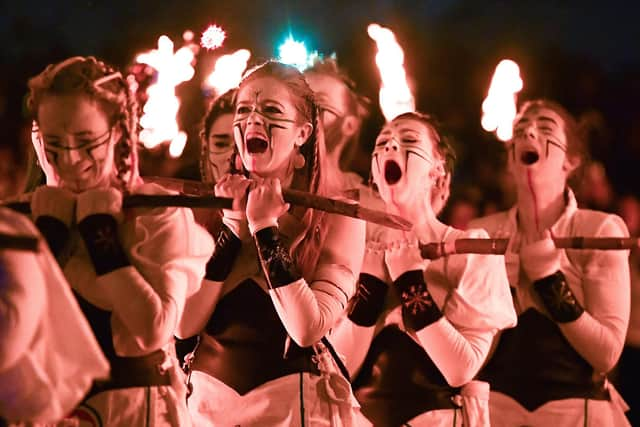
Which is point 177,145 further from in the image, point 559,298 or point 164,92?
point 559,298

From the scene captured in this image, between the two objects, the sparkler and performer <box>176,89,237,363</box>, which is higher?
the sparkler

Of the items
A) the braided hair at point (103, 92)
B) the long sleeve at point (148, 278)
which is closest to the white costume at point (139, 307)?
the long sleeve at point (148, 278)

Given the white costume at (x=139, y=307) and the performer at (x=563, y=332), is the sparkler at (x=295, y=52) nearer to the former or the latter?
the performer at (x=563, y=332)

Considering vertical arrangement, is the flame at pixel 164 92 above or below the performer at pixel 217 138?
above

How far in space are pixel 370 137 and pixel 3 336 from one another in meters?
4.49

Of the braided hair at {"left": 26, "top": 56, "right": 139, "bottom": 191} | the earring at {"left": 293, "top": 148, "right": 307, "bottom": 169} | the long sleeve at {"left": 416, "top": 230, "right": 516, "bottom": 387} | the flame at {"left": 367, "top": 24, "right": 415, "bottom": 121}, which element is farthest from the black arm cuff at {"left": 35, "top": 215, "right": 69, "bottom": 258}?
the flame at {"left": 367, "top": 24, "right": 415, "bottom": 121}

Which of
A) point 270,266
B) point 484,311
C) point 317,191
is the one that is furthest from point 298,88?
point 484,311

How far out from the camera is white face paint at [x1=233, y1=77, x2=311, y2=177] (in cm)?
497

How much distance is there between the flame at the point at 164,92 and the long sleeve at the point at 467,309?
4.49 feet

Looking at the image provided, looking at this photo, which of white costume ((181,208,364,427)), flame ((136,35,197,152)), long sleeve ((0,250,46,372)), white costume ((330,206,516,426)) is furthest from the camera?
flame ((136,35,197,152))

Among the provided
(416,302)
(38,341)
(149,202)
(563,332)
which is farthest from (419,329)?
(38,341)

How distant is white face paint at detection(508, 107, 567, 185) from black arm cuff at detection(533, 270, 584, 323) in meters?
0.58

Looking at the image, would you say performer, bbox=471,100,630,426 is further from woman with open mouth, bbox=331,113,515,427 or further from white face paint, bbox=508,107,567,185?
woman with open mouth, bbox=331,113,515,427

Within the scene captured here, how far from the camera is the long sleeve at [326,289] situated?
4.62 m
